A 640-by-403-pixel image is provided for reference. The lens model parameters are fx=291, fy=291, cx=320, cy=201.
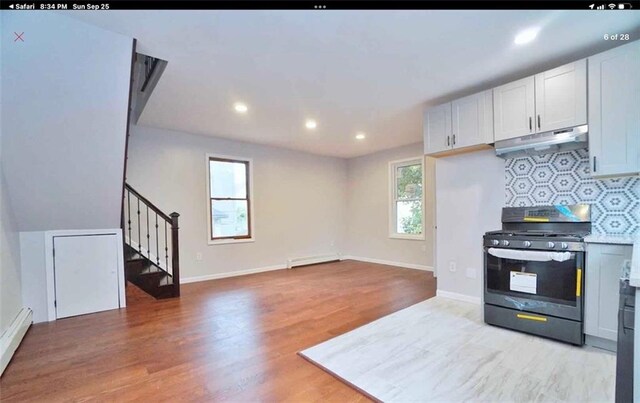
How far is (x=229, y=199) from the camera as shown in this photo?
5.43m

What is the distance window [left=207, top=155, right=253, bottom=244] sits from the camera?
17.3ft

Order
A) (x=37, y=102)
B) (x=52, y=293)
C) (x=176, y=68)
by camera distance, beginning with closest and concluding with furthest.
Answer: (x=37, y=102) < (x=176, y=68) < (x=52, y=293)

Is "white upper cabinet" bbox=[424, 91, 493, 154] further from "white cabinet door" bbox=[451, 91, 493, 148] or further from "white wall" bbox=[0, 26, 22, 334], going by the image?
"white wall" bbox=[0, 26, 22, 334]

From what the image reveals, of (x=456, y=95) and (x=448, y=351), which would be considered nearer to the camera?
(x=448, y=351)

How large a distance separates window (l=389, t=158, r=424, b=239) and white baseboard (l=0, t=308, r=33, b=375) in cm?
559

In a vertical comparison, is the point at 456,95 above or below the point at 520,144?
above

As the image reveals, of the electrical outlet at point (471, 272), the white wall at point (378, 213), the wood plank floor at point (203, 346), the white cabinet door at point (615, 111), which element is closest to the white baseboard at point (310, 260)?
the white wall at point (378, 213)

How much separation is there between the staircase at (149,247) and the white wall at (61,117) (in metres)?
0.85

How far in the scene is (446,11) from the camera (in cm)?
185

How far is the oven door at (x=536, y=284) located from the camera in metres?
2.37

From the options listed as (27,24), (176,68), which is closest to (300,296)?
(176,68)

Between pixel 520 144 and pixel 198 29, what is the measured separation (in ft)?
9.84

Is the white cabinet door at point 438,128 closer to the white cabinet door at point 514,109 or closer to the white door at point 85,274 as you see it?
the white cabinet door at point 514,109

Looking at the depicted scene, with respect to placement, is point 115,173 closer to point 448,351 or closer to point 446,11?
point 446,11
